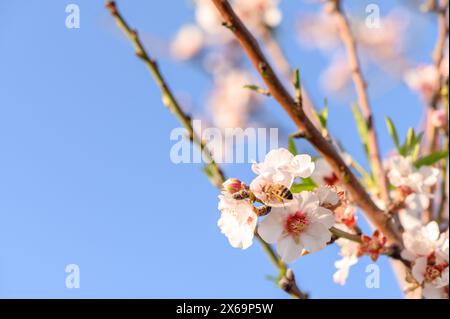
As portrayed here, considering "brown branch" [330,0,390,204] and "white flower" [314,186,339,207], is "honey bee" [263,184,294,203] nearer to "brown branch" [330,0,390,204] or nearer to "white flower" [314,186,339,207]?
"white flower" [314,186,339,207]

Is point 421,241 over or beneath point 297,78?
beneath

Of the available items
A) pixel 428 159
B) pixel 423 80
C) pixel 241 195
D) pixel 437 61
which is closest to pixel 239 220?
pixel 241 195

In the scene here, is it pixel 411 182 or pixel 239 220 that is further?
pixel 411 182

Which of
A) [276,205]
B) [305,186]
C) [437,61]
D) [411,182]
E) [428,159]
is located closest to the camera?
[276,205]

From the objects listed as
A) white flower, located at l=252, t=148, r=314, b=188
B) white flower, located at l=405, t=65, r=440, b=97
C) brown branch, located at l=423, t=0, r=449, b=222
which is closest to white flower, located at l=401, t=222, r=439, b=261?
white flower, located at l=252, t=148, r=314, b=188

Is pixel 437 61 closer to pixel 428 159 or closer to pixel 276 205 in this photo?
pixel 428 159

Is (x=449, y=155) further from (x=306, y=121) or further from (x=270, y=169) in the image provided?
(x=270, y=169)
